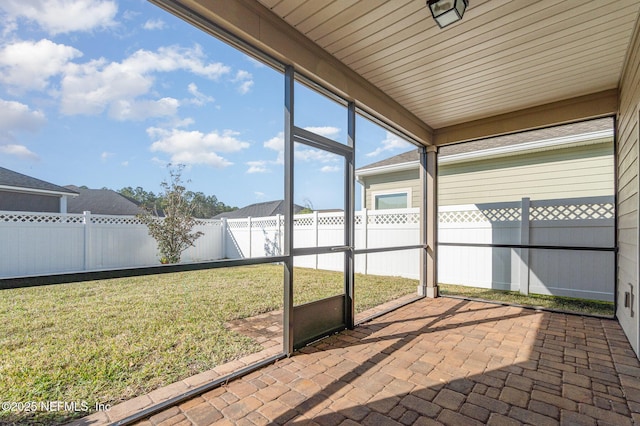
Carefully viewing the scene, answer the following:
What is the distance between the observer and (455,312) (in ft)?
13.6

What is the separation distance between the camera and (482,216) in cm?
588

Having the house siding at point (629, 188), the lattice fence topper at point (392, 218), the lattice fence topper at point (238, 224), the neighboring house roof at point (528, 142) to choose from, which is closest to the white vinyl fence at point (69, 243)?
the lattice fence topper at point (238, 224)

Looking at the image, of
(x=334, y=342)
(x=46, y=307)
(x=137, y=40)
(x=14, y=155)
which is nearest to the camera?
(x=14, y=155)

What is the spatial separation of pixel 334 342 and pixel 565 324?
2.81 metres

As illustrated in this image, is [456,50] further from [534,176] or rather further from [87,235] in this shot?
[534,176]

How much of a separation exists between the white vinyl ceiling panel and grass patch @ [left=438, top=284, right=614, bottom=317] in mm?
2870

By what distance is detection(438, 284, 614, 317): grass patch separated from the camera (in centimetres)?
436

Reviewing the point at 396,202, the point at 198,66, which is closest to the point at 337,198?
the point at 198,66

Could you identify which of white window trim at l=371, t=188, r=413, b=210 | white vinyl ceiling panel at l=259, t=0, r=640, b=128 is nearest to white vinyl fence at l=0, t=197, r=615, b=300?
white window trim at l=371, t=188, r=413, b=210

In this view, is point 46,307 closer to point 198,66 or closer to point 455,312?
point 198,66

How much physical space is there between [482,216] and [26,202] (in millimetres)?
6261

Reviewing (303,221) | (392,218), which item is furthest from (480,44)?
(392,218)

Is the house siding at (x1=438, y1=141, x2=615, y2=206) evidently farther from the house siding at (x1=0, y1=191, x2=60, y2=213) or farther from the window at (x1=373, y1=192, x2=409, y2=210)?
the house siding at (x1=0, y1=191, x2=60, y2=213)

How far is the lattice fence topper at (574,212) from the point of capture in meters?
4.78
